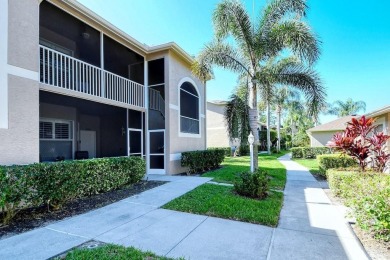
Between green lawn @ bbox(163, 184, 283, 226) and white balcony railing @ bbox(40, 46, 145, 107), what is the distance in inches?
221

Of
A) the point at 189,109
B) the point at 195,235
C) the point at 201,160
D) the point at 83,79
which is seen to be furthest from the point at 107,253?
the point at 189,109

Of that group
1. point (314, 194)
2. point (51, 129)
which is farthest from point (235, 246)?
point (51, 129)

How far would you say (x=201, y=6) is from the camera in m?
11.9

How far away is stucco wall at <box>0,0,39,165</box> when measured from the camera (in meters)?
5.85

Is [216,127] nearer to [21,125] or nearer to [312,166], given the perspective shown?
[312,166]

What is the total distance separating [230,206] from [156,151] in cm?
705

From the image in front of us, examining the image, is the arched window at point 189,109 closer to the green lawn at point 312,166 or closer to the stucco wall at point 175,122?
the stucco wall at point 175,122

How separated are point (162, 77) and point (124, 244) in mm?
10360

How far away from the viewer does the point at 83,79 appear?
855 cm

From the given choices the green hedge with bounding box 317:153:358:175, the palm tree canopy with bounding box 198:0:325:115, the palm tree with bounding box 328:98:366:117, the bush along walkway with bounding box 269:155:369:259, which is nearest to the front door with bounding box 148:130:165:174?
the palm tree canopy with bounding box 198:0:325:115

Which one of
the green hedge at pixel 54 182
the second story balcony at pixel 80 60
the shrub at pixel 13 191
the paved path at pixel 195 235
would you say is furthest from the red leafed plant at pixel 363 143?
the shrub at pixel 13 191

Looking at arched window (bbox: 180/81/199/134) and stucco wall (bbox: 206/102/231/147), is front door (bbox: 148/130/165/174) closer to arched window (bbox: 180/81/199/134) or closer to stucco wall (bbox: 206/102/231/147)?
arched window (bbox: 180/81/199/134)

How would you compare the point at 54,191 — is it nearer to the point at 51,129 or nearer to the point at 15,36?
the point at 15,36

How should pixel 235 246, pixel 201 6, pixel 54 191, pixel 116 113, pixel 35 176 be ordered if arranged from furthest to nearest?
pixel 116 113 < pixel 201 6 < pixel 54 191 < pixel 35 176 < pixel 235 246
